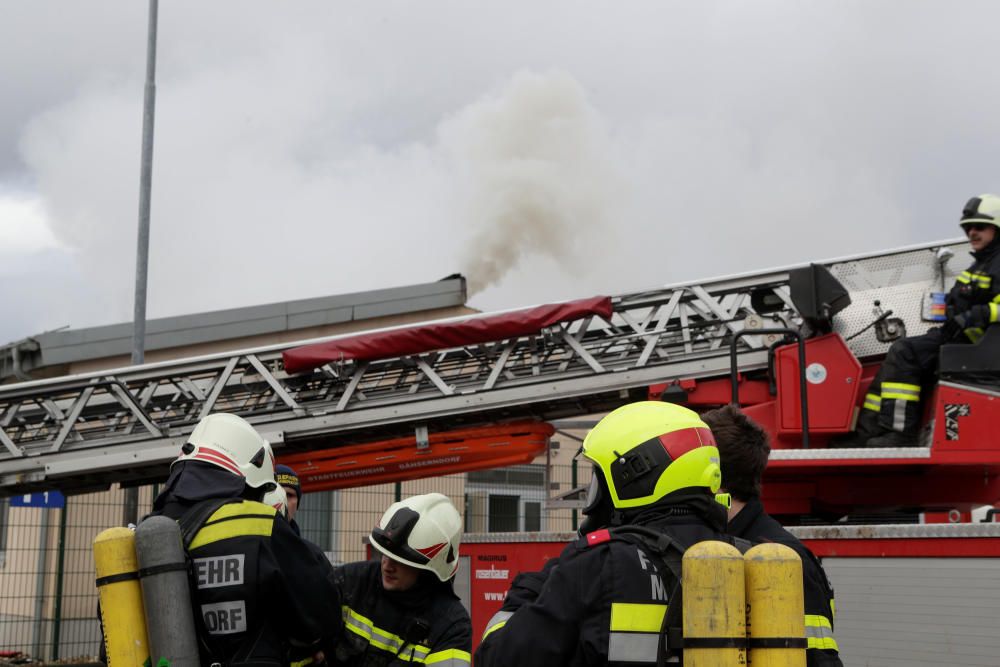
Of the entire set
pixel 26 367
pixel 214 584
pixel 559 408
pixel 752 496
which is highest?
pixel 26 367

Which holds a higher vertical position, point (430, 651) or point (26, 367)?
point (26, 367)

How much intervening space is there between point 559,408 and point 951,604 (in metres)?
3.27

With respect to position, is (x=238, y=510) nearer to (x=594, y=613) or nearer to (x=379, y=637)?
(x=379, y=637)

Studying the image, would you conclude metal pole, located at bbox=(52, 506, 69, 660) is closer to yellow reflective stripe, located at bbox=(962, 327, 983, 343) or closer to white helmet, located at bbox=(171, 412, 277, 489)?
white helmet, located at bbox=(171, 412, 277, 489)

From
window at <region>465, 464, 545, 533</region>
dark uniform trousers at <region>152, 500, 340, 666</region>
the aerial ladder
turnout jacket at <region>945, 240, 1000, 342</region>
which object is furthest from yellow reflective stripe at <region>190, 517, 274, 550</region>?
window at <region>465, 464, 545, 533</region>

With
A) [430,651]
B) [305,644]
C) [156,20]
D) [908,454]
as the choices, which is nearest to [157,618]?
[305,644]

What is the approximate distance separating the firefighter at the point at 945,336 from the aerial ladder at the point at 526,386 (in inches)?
6.1

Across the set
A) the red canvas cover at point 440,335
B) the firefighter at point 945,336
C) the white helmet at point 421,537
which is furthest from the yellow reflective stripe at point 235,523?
the firefighter at point 945,336

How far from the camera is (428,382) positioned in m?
7.18

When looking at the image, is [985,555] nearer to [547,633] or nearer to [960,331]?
[960,331]

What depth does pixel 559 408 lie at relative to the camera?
7.12m

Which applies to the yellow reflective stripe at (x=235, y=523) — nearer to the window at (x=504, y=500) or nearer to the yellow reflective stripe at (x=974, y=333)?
the yellow reflective stripe at (x=974, y=333)

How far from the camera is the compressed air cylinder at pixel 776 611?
1.92 meters

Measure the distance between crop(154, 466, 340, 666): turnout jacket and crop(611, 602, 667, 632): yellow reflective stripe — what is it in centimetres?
105
